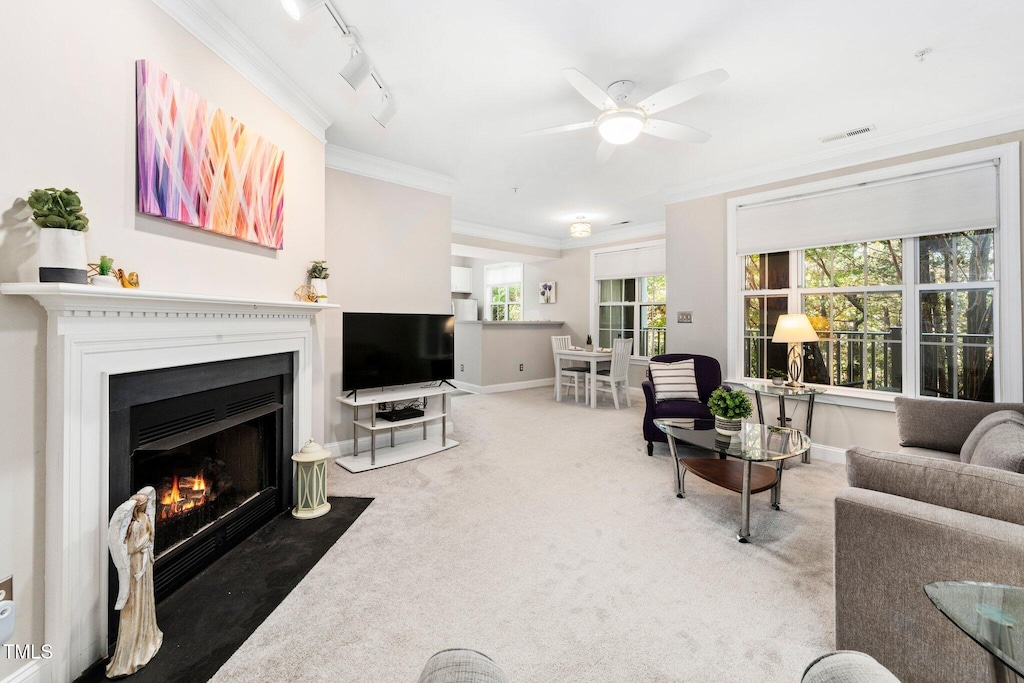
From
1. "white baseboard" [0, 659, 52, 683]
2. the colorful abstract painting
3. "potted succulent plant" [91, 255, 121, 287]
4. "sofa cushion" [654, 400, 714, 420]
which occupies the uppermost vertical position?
the colorful abstract painting

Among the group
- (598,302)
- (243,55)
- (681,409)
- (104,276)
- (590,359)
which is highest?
(243,55)

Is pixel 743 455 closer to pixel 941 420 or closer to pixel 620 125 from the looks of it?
pixel 941 420

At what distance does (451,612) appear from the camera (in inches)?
67.2

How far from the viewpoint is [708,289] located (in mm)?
4434

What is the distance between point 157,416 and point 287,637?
1.04 m

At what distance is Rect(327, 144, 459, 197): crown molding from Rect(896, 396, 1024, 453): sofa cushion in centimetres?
419

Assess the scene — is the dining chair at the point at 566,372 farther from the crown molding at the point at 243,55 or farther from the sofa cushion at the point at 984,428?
the crown molding at the point at 243,55

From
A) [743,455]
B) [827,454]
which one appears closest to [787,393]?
[827,454]

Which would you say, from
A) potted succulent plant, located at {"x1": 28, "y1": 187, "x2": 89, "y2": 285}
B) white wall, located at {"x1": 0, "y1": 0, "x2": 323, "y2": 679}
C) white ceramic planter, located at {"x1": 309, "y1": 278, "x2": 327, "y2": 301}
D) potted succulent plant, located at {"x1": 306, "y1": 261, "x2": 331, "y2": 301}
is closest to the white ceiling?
white wall, located at {"x1": 0, "y1": 0, "x2": 323, "y2": 679}

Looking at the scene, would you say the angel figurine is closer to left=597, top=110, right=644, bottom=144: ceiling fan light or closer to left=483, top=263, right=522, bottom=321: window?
left=597, top=110, right=644, bottom=144: ceiling fan light

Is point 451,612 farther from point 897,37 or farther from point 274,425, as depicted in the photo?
point 897,37

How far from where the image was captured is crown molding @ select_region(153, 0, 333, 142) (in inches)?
73.6

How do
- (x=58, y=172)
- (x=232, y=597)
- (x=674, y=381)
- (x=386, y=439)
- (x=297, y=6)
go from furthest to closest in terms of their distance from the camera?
(x=674, y=381)
(x=386, y=439)
(x=232, y=597)
(x=297, y=6)
(x=58, y=172)

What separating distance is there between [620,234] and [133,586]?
6.66 metres
